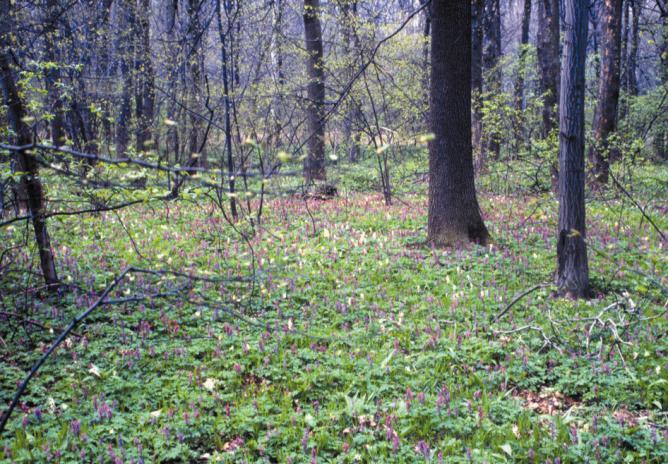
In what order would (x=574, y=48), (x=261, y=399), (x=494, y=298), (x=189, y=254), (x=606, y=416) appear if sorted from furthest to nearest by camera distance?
(x=189, y=254), (x=494, y=298), (x=574, y=48), (x=261, y=399), (x=606, y=416)

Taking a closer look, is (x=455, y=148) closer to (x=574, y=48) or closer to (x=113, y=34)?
(x=574, y=48)

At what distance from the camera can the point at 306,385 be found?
4.38 m

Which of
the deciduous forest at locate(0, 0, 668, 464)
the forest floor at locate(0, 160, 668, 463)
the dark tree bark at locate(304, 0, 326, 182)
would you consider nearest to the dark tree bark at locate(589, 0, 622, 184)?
the deciduous forest at locate(0, 0, 668, 464)

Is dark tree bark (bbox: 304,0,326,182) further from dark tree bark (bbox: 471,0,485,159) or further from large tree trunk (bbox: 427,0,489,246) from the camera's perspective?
large tree trunk (bbox: 427,0,489,246)

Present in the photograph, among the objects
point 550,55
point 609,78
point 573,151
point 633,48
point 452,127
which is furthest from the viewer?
point 633,48

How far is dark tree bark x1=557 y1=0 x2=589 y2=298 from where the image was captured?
18.9ft

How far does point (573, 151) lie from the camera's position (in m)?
5.91

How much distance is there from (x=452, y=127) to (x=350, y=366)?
18.3 ft

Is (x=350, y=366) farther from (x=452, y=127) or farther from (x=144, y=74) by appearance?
(x=144, y=74)

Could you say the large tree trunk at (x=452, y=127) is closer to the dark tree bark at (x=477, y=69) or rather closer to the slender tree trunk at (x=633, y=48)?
the slender tree trunk at (x=633, y=48)

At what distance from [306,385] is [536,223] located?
809 cm

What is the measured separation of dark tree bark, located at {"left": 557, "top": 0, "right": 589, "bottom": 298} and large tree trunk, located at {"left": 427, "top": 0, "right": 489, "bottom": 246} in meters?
2.71

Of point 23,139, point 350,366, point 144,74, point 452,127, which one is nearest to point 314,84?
point 144,74

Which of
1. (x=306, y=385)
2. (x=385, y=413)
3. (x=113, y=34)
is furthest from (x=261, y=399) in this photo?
(x=113, y=34)
